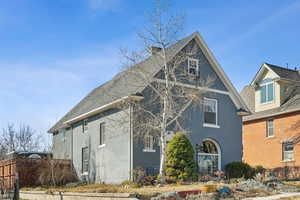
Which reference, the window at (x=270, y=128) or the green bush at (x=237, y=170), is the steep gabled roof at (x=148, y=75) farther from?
the window at (x=270, y=128)

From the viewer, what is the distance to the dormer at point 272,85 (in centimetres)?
3250

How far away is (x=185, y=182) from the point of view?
21328mm

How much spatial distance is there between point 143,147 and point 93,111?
5.17 m

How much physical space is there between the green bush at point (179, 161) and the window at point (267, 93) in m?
13.5

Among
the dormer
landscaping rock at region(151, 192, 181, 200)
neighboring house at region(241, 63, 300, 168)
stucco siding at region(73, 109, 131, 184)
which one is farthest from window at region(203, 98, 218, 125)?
landscaping rock at region(151, 192, 181, 200)

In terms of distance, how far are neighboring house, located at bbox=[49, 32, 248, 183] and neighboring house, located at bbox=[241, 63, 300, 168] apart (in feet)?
16.2

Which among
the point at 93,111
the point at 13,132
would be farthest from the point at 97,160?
the point at 13,132

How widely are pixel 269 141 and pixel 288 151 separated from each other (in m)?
1.90

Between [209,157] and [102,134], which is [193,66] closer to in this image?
[209,157]

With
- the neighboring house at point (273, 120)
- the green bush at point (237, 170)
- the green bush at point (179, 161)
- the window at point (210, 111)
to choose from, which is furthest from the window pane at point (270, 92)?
the green bush at point (179, 161)

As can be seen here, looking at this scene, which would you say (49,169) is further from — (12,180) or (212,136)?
(212,136)

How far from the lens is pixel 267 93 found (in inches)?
1328

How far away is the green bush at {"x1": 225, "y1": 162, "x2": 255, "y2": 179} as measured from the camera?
85.6ft

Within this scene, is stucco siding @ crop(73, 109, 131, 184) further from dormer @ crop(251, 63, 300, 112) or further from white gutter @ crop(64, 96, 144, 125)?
dormer @ crop(251, 63, 300, 112)
